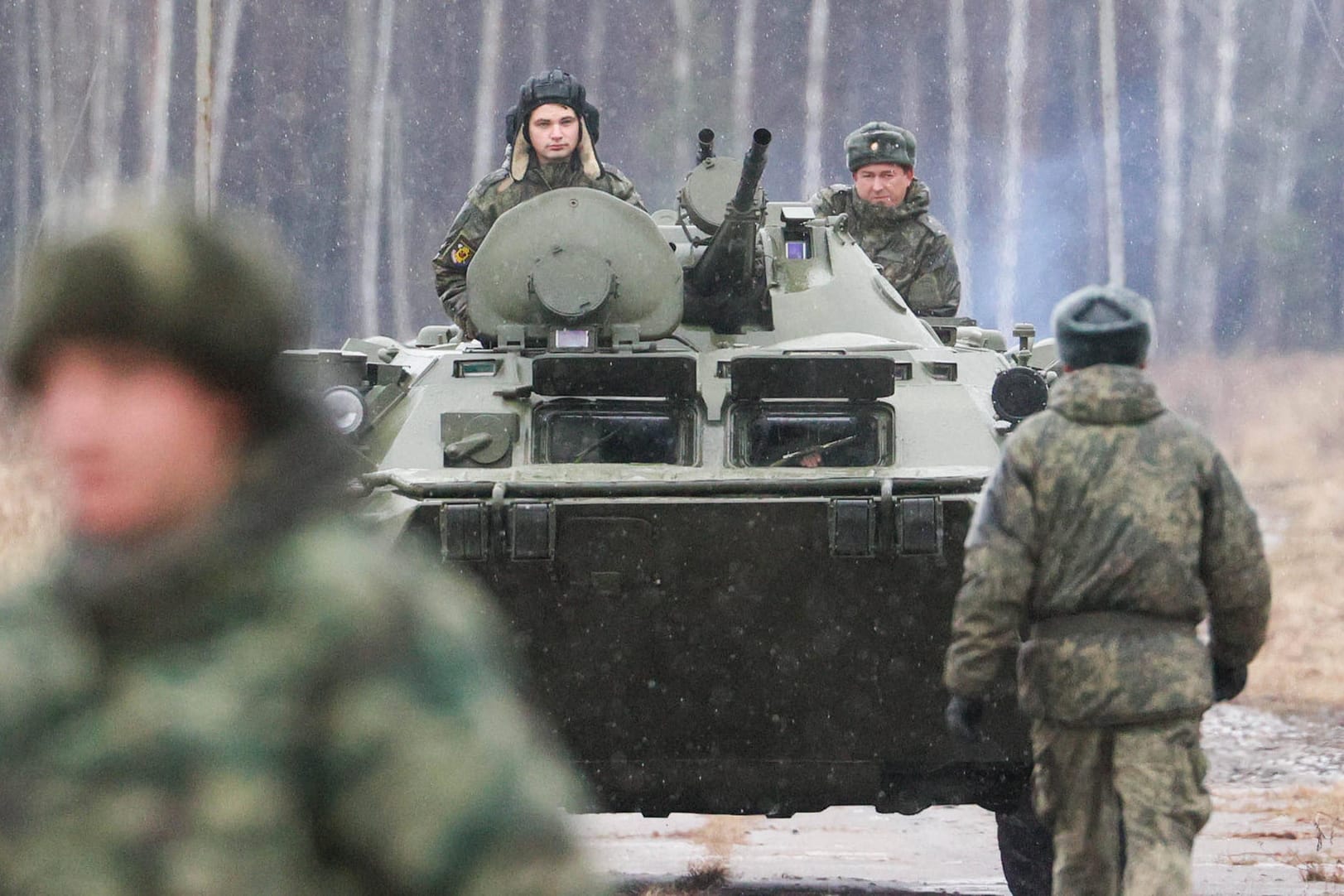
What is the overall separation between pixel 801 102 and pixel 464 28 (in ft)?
11.4

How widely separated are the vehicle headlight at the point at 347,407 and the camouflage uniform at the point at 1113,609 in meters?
2.58

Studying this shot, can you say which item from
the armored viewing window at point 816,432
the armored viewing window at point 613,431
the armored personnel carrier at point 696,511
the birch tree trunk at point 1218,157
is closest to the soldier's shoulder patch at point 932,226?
the armored personnel carrier at point 696,511

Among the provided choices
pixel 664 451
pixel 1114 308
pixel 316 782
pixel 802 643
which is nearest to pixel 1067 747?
pixel 1114 308

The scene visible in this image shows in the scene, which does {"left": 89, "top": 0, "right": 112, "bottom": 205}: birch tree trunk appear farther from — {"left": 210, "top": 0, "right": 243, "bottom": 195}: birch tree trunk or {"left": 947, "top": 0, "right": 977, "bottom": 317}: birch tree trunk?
{"left": 947, "top": 0, "right": 977, "bottom": 317}: birch tree trunk

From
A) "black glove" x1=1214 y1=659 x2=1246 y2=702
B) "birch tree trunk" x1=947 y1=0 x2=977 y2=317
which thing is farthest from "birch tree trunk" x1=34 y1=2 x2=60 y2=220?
"black glove" x1=1214 y1=659 x2=1246 y2=702

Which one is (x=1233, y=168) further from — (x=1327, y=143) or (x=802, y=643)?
(x=802, y=643)

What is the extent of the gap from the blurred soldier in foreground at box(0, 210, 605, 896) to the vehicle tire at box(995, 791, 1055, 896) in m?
5.65

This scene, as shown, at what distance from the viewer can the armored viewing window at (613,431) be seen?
7.18 metres

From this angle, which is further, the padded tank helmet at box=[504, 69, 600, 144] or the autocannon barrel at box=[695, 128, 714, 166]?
the autocannon barrel at box=[695, 128, 714, 166]

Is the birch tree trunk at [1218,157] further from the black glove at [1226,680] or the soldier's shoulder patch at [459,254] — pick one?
the black glove at [1226,680]

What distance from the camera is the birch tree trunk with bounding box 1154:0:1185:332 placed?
24922 mm

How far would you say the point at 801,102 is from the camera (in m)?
25.0

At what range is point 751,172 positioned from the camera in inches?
298

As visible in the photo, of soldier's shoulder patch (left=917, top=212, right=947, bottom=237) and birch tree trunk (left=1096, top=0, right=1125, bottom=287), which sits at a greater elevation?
birch tree trunk (left=1096, top=0, right=1125, bottom=287)
